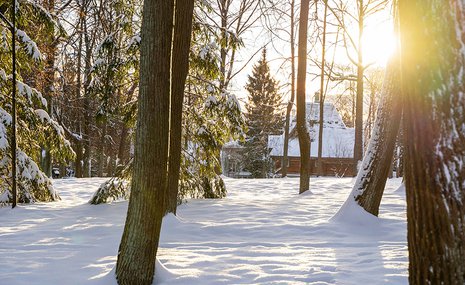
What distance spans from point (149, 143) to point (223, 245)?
236 cm

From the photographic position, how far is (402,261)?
448cm

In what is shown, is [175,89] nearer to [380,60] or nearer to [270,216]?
[270,216]

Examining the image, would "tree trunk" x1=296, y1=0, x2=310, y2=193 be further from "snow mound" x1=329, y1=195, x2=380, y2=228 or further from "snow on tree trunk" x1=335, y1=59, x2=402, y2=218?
"snow mound" x1=329, y1=195, x2=380, y2=228

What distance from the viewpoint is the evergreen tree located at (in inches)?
1315

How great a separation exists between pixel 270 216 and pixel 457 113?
18.8ft

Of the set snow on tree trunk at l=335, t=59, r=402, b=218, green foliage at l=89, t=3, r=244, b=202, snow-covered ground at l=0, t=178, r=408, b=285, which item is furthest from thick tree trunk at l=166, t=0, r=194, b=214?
snow on tree trunk at l=335, t=59, r=402, b=218

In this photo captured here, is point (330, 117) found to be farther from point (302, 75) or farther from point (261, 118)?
point (302, 75)

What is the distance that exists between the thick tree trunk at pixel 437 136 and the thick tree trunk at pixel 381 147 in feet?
14.5

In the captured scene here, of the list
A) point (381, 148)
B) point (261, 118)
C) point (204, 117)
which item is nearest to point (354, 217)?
point (381, 148)

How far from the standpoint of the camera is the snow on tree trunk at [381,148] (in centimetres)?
650

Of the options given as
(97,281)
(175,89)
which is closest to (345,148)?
(175,89)

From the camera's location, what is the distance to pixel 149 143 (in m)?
3.83

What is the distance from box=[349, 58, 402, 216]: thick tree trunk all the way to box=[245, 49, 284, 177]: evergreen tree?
25090 millimetres

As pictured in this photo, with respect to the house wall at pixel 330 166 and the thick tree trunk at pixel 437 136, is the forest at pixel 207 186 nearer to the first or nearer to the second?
the thick tree trunk at pixel 437 136
